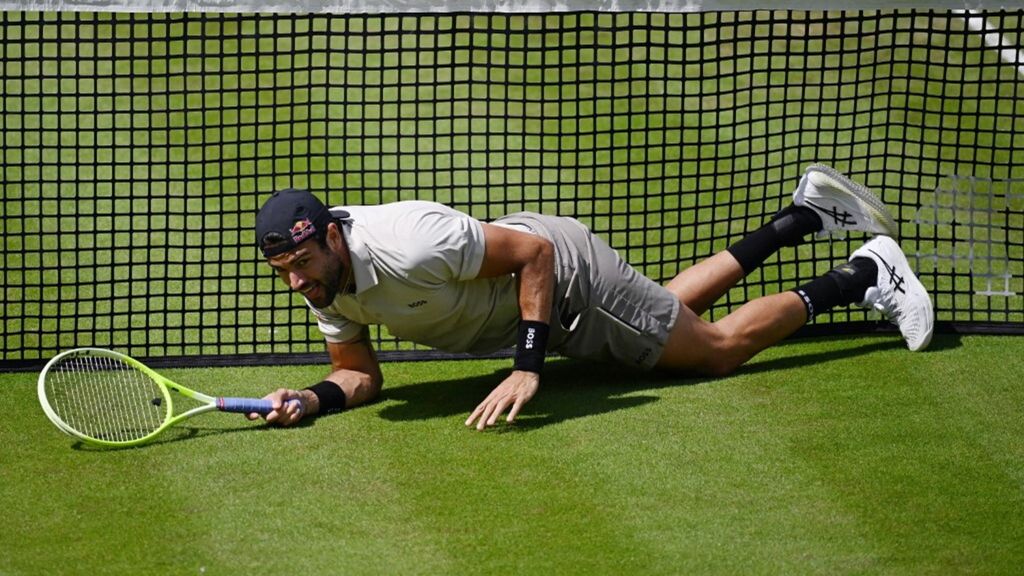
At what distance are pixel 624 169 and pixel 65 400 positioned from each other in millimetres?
5304

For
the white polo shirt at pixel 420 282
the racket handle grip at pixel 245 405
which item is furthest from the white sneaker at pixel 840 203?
the racket handle grip at pixel 245 405

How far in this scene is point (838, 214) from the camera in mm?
8648

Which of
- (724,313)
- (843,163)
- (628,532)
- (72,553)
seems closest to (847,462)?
(628,532)

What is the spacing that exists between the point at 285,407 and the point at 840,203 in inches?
133

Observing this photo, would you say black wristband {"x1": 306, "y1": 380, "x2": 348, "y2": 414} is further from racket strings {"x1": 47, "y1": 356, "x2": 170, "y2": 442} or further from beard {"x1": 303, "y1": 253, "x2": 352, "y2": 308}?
racket strings {"x1": 47, "y1": 356, "x2": 170, "y2": 442}

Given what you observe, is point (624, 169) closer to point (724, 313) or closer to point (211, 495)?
point (724, 313)

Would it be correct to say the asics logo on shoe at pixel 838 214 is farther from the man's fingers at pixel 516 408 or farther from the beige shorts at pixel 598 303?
the man's fingers at pixel 516 408

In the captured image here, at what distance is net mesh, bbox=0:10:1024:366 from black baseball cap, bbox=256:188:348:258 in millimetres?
1862

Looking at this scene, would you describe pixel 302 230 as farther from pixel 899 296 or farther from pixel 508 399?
pixel 899 296

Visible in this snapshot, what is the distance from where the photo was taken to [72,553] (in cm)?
600

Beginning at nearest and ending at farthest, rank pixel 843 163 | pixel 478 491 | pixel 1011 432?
1. pixel 478 491
2. pixel 1011 432
3. pixel 843 163

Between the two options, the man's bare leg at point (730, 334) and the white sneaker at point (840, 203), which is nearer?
the man's bare leg at point (730, 334)

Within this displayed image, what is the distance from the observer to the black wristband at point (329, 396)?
294 inches

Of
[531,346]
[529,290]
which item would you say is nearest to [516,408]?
[531,346]
